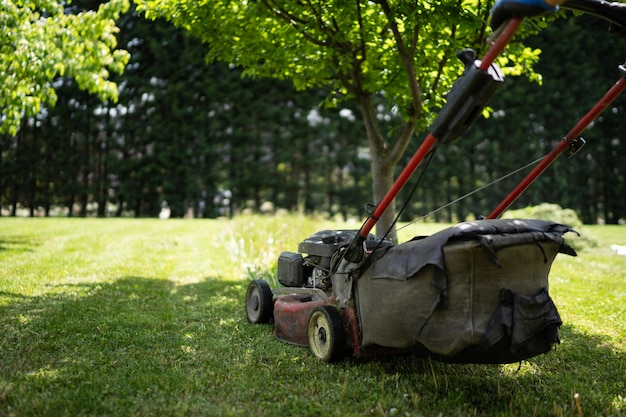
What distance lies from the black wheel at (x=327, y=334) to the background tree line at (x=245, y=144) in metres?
14.2

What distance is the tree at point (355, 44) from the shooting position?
16.3 ft

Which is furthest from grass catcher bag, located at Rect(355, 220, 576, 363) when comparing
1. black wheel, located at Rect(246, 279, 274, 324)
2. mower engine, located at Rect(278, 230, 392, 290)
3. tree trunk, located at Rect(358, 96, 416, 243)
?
tree trunk, located at Rect(358, 96, 416, 243)

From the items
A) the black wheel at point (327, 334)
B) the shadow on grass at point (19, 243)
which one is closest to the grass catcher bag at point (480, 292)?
the black wheel at point (327, 334)

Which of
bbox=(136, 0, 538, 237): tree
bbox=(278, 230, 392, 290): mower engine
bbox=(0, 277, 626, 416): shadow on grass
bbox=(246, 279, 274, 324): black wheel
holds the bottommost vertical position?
bbox=(0, 277, 626, 416): shadow on grass

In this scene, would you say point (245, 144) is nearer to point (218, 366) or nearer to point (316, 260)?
point (316, 260)

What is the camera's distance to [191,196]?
18.6 m

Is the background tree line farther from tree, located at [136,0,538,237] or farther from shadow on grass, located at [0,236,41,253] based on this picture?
tree, located at [136,0,538,237]

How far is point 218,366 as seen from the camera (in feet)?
11.3

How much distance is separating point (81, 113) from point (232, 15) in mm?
14690

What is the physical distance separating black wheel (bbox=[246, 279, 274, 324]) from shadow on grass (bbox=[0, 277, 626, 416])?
12 cm

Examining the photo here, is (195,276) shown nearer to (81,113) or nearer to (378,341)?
(378,341)

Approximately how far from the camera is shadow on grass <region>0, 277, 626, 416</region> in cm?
281

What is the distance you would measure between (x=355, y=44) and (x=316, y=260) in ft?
8.80

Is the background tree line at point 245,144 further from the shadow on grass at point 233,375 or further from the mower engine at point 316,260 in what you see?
the shadow on grass at point 233,375
